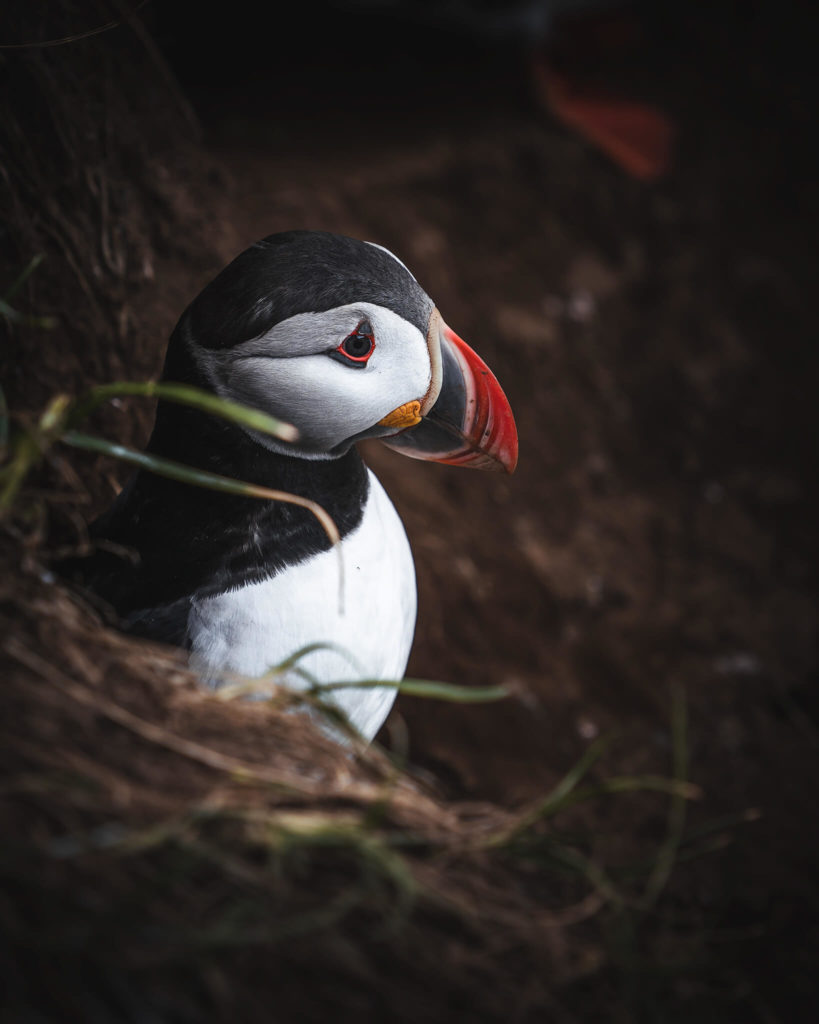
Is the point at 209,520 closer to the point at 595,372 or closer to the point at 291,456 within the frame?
the point at 291,456

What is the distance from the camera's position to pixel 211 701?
1.43 meters

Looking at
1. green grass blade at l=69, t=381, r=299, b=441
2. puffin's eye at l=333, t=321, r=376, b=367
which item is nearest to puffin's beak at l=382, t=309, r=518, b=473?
puffin's eye at l=333, t=321, r=376, b=367

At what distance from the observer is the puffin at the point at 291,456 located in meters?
1.69

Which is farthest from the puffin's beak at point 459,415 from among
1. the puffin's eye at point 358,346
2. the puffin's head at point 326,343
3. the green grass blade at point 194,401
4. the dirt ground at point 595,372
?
the dirt ground at point 595,372

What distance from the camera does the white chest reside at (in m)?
1.71

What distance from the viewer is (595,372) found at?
14.5 feet

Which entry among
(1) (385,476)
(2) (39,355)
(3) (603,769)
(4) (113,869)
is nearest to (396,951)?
(4) (113,869)

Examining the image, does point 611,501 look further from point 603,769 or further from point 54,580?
point 54,580

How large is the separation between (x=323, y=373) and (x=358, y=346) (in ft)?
0.27

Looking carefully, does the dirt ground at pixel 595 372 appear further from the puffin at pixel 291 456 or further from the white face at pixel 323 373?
the white face at pixel 323 373

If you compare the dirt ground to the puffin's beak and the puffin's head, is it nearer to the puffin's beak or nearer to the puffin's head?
the puffin's head

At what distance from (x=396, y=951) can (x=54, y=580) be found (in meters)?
0.81

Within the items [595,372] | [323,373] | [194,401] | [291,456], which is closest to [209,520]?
[291,456]

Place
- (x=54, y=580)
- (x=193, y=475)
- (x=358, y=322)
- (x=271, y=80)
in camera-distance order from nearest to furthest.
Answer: (x=193, y=475) → (x=54, y=580) → (x=358, y=322) → (x=271, y=80)
